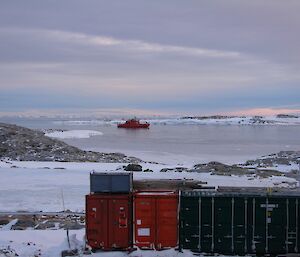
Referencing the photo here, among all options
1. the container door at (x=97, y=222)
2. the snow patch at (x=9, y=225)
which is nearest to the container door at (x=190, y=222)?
the container door at (x=97, y=222)

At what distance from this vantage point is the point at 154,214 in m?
13.5

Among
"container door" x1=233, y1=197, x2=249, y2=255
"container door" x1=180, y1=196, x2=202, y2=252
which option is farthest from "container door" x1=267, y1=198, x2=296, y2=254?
"container door" x1=180, y1=196, x2=202, y2=252

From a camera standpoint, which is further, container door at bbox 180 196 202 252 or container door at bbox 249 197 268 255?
container door at bbox 180 196 202 252

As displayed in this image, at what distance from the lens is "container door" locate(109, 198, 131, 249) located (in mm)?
13492

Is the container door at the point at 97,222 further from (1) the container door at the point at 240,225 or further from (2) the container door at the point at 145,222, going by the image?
(1) the container door at the point at 240,225

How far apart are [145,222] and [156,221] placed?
28 centimetres

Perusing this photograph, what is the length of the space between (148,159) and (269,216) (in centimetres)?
3159

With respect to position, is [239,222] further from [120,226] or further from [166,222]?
[120,226]

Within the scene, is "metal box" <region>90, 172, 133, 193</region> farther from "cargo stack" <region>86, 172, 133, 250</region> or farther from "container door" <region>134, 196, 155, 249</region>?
"container door" <region>134, 196, 155, 249</region>

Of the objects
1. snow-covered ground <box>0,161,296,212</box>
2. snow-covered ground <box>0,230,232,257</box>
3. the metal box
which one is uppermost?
the metal box

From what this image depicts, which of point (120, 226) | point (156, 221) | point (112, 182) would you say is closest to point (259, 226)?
point (156, 221)

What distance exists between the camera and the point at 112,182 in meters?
13.5

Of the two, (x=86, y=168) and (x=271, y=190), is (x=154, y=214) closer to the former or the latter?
(x=271, y=190)

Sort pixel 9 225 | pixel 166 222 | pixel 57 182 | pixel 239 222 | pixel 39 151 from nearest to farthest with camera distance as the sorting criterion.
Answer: pixel 239 222 < pixel 166 222 < pixel 9 225 < pixel 57 182 < pixel 39 151
